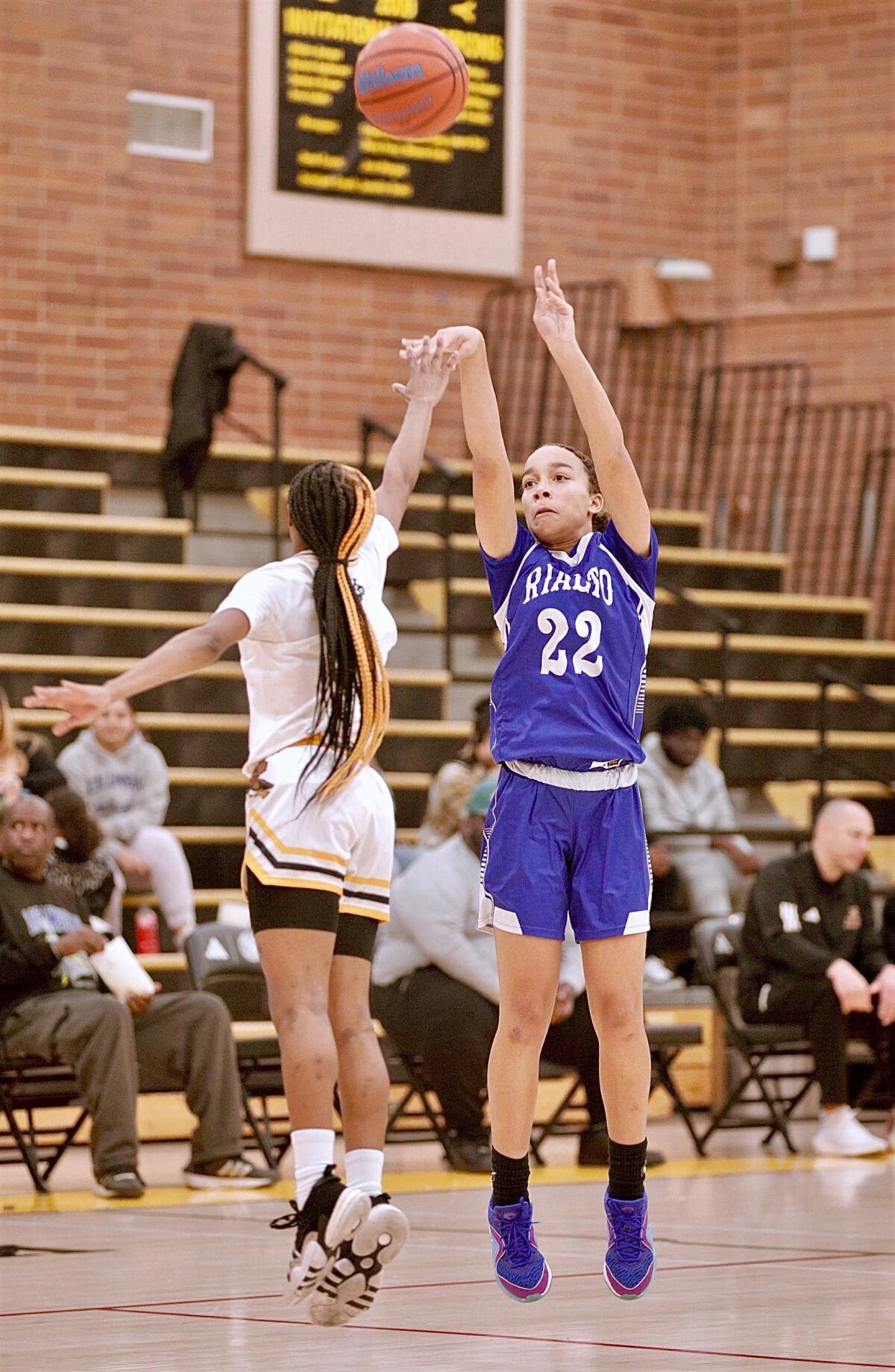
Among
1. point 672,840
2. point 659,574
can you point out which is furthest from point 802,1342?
point 659,574

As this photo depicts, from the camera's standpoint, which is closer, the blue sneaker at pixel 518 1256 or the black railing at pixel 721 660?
the blue sneaker at pixel 518 1256

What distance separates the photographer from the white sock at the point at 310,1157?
15.1 ft

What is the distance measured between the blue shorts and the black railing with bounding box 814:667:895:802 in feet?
24.2

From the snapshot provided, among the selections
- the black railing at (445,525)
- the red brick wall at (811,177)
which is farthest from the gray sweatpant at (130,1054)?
the red brick wall at (811,177)

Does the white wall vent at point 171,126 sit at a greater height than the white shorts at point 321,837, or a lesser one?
greater

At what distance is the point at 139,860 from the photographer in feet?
31.3

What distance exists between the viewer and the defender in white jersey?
15.3 feet

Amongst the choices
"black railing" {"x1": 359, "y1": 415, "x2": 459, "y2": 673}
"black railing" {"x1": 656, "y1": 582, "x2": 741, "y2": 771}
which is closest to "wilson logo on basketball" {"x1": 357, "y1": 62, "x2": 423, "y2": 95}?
"black railing" {"x1": 359, "y1": 415, "x2": 459, "y2": 673}

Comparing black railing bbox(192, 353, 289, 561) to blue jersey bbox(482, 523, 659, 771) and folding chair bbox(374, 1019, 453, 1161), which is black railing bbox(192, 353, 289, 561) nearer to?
folding chair bbox(374, 1019, 453, 1161)

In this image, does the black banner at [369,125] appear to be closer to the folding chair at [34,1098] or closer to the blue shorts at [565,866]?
the folding chair at [34,1098]

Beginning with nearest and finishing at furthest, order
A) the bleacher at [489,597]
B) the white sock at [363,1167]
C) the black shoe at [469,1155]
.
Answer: the white sock at [363,1167] → the black shoe at [469,1155] → the bleacher at [489,597]

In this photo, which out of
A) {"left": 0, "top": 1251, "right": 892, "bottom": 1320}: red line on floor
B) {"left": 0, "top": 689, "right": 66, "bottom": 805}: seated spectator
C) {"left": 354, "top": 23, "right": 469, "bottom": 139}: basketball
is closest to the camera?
{"left": 0, "top": 1251, "right": 892, "bottom": 1320}: red line on floor

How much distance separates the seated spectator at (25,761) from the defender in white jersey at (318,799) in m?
4.09

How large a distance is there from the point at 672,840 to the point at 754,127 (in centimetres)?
632
